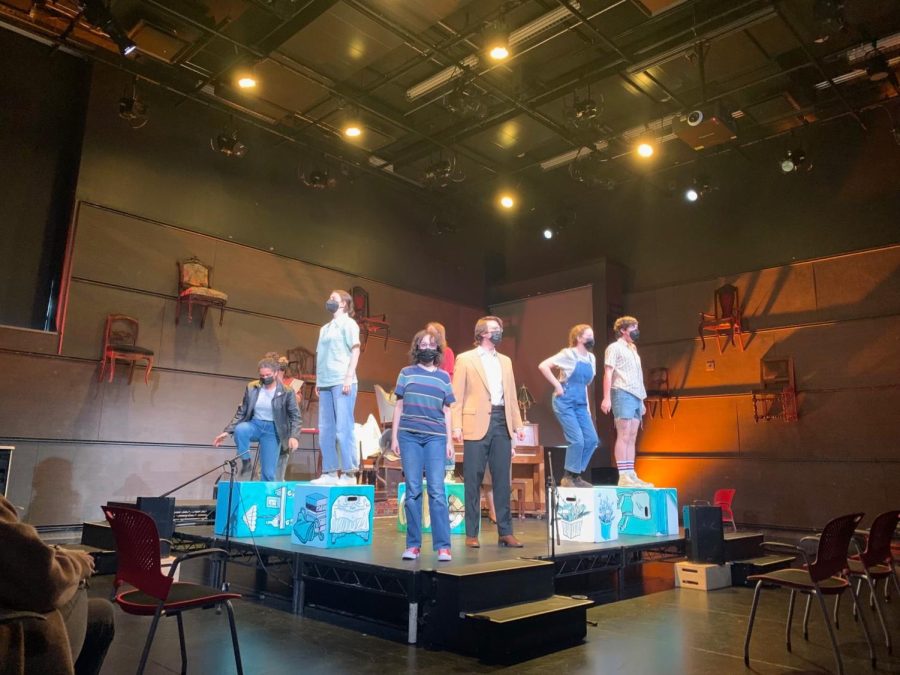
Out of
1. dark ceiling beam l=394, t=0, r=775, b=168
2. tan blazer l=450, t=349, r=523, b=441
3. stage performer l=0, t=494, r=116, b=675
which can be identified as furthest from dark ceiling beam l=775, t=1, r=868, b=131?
stage performer l=0, t=494, r=116, b=675

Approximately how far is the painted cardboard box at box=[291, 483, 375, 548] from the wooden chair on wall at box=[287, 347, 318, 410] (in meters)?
4.48

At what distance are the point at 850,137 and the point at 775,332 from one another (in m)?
3.04

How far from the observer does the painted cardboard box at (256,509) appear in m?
5.32

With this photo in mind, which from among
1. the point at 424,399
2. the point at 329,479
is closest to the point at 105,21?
the point at 329,479

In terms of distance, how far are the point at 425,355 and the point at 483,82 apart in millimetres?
5584

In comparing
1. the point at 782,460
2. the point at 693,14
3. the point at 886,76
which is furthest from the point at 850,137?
the point at 782,460

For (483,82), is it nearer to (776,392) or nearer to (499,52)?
(499,52)

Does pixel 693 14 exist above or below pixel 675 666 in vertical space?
above

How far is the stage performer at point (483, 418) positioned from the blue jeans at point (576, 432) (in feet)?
3.68

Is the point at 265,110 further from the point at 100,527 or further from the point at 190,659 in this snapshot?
the point at 190,659

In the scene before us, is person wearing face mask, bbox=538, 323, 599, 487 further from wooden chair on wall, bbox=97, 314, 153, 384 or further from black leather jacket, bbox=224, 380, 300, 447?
wooden chair on wall, bbox=97, 314, 153, 384

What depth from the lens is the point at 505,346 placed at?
484 inches

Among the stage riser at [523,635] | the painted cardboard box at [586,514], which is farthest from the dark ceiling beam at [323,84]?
the stage riser at [523,635]

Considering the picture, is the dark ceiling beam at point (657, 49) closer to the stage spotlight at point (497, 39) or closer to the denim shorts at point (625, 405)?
the stage spotlight at point (497, 39)
